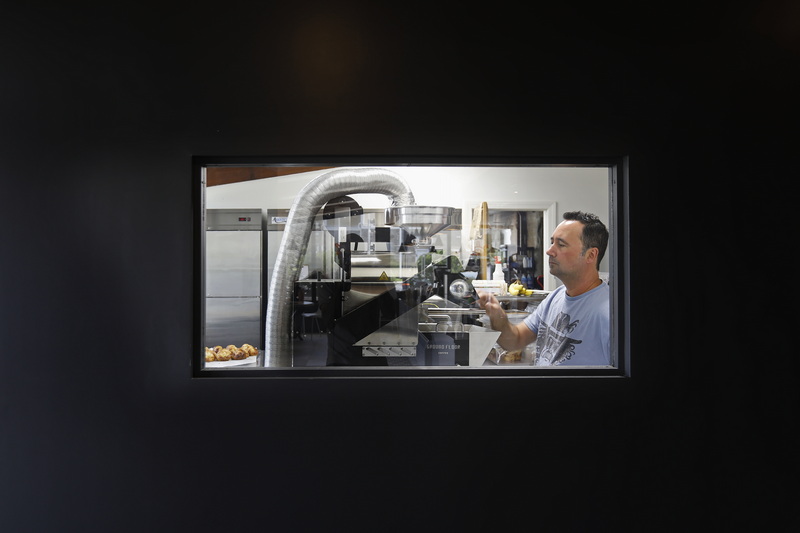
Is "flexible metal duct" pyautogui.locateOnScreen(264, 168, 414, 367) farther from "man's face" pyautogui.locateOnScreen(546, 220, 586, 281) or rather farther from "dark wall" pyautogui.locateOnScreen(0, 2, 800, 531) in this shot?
"man's face" pyautogui.locateOnScreen(546, 220, 586, 281)

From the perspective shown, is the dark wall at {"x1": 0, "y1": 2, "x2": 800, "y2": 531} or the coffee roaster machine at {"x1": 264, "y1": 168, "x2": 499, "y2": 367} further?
the coffee roaster machine at {"x1": 264, "y1": 168, "x2": 499, "y2": 367}

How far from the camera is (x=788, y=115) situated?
157 centimetres

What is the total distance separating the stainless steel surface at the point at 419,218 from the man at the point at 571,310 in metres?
0.33

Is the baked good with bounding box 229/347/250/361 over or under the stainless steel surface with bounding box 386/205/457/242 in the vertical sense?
under

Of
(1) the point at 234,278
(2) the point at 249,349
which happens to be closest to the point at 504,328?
(2) the point at 249,349

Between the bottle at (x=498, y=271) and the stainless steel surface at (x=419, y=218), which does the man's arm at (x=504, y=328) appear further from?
the stainless steel surface at (x=419, y=218)

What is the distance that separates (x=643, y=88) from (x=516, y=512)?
4.78 ft

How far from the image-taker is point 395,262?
194cm

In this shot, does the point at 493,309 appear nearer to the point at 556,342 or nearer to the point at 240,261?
the point at 556,342

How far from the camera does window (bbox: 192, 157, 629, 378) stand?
1.61 metres

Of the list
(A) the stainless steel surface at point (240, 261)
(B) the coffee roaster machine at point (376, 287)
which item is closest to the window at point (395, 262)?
(B) the coffee roaster machine at point (376, 287)

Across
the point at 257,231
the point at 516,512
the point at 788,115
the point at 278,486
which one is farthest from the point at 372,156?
the point at 257,231

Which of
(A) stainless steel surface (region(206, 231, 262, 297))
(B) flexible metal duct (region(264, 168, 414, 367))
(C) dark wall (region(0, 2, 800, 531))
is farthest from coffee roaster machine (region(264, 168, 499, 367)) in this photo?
(A) stainless steel surface (region(206, 231, 262, 297))

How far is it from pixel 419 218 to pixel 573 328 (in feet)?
2.40
